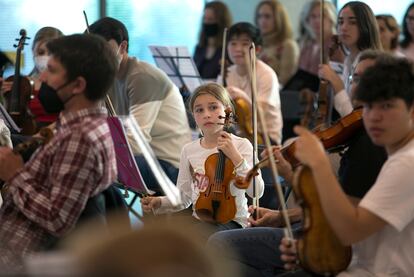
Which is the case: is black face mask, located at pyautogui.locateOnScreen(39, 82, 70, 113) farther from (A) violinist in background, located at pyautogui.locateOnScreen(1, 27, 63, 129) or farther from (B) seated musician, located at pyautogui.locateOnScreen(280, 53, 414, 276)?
(A) violinist in background, located at pyautogui.locateOnScreen(1, 27, 63, 129)

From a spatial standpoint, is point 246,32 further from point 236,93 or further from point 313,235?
point 313,235

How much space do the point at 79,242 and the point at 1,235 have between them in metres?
1.09

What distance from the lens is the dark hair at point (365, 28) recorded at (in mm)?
4098

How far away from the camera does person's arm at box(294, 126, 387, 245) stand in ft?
6.45

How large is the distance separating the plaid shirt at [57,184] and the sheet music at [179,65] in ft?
8.38

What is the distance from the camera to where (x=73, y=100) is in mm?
2277

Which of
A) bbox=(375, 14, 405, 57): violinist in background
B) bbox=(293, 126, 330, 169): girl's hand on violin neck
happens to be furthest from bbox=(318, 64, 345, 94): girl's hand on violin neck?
bbox=(293, 126, 330, 169): girl's hand on violin neck

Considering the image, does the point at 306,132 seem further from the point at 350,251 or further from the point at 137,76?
the point at 137,76

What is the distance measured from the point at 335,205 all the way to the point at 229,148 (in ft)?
3.37

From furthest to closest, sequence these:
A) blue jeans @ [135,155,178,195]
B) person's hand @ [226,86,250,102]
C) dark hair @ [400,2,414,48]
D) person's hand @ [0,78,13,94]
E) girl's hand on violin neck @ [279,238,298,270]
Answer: dark hair @ [400,2,414,48], person's hand @ [226,86,250,102], person's hand @ [0,78,13,94], blue jeans @ [135,155,178,195], girl's hand on violin neck @ [279,238,298,270]

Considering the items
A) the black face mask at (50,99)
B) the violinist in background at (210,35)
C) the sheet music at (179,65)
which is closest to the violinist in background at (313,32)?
the violinist in background at (210,35)

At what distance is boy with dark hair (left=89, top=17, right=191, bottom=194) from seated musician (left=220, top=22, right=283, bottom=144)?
467 mm

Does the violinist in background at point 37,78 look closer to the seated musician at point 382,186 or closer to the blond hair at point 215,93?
the blond hair at point 215,93

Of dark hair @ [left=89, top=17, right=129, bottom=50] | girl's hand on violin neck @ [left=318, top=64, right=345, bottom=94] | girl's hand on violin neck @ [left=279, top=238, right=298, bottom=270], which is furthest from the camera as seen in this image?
girl's hand on violin neck @ [left=318, top=64, right=345, bottom=94]
